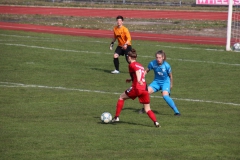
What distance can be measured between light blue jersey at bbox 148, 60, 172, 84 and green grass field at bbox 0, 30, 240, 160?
93 centimetres

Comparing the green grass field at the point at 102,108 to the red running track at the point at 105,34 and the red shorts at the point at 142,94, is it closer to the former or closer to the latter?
the red shorts at the point at 142,94

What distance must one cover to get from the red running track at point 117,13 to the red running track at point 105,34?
1430cm

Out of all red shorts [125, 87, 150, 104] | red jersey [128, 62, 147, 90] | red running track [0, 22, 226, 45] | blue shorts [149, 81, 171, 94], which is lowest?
red running track [0, 22, 226, 45]

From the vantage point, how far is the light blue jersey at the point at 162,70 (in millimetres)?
16656

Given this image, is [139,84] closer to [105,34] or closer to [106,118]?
[106,118]

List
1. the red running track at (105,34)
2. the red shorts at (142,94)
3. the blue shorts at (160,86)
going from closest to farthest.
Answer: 1. the red shorts at (142,94)
2. the blue shorts at (160,86)
3. the red running track at (105,34)

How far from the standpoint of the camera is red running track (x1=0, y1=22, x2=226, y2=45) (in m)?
37.9

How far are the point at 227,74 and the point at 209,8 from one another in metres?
45.7

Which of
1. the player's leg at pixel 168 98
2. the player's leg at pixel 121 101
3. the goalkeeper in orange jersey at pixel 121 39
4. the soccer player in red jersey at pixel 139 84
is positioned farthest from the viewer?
the goalkeeper in orange jersey at pixel 121 39

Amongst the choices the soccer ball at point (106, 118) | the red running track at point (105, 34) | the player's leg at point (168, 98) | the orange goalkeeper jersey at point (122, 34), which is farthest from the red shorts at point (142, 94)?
the red running track at point (105, 34)

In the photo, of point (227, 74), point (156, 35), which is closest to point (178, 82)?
point (227, 74)

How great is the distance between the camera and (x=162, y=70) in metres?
16.7

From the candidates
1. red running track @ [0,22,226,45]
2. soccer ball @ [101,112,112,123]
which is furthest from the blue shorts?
red running track @ [0,22,226,45]

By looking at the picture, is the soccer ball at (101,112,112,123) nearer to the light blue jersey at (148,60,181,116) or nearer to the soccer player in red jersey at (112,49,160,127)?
the soccer player in red jersey at (112,49,160,127)
